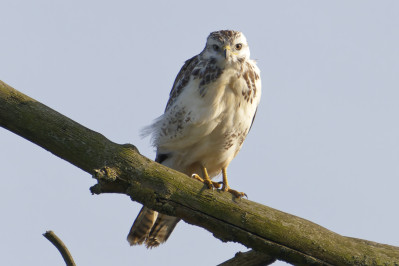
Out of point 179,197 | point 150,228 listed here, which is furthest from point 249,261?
point 150,228

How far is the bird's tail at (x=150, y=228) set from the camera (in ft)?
20.9

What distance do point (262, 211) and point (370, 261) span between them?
880 mm

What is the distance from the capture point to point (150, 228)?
6.42 m

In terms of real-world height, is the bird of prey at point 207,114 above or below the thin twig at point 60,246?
above

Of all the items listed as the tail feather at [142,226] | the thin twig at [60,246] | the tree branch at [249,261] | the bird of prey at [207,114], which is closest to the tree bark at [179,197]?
the tree branch at [249,261]

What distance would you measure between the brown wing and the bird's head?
0.17 m

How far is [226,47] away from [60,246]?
269 centimetres

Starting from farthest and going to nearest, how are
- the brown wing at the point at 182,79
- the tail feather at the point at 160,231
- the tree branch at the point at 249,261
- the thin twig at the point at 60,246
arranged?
the tail feather at the point at 160,231 → the brown wing at the point at 182,79 → the tree branch at the point at 249,261 → the thin twig at the point at 60,246

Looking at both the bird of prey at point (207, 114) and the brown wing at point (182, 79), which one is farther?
the brown wing at point (182, 79)

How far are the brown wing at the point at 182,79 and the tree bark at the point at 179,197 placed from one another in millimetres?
1847

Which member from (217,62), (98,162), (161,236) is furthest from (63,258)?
(217,62)

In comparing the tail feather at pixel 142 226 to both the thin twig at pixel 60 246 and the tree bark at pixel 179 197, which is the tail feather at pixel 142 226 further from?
the thin twig at pixel 60 246

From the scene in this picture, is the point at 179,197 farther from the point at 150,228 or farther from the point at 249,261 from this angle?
the point at 150,228

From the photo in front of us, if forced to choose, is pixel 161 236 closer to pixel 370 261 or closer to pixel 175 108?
pixel 175 108
